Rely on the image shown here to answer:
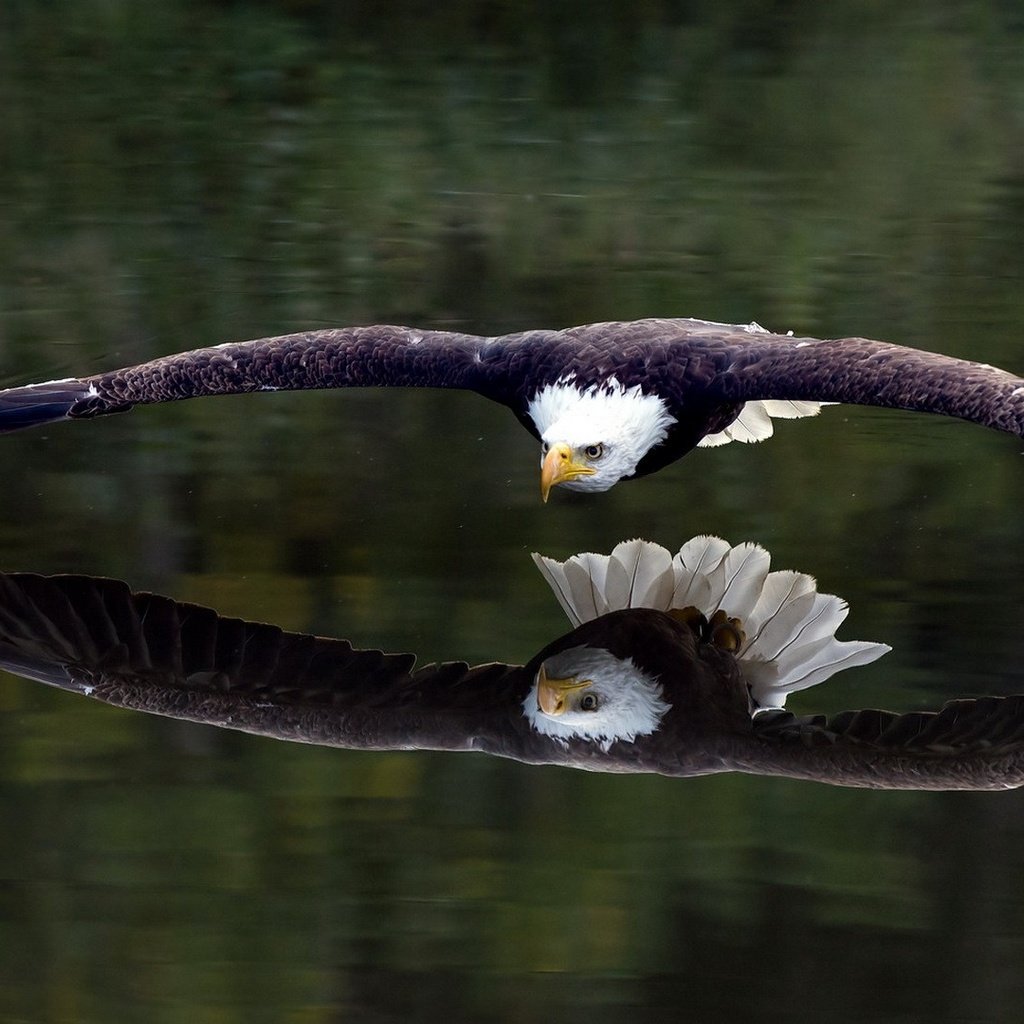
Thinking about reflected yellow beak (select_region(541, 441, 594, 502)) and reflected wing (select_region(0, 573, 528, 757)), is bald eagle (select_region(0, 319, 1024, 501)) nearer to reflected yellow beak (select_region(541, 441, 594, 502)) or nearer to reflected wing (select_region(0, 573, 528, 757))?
reflected yellow beak (select_region(541, 441, 594, 502))

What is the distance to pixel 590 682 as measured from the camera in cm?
739

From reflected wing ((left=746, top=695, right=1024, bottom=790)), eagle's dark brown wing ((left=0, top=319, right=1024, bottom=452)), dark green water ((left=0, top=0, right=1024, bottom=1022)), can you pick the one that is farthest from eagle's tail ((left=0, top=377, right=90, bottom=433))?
reflected wing ((left=746, top=695, right=1024, bottom=790))

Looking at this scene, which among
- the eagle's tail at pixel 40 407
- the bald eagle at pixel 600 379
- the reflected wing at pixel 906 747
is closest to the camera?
the reflected wing at pixel 906 747

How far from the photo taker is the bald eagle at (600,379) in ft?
25.4

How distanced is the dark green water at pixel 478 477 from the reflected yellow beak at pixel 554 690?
31 centimetres

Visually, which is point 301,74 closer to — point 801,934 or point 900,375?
point 900,375

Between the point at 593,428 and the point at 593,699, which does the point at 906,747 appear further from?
the point at 593,428

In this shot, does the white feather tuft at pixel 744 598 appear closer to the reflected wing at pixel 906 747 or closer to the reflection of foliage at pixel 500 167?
the reflected wing at pixel 906 747

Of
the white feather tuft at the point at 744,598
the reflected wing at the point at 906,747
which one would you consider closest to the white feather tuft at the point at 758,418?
the white feather tuft at the point at 744,598

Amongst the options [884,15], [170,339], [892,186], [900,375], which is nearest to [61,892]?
[900,375]

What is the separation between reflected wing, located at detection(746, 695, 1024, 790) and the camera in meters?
6.64

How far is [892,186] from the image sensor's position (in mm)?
15258

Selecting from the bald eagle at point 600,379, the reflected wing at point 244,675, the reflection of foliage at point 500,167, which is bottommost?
the reflection of foliage at point 500,167

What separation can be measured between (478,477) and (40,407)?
7.52 feet
